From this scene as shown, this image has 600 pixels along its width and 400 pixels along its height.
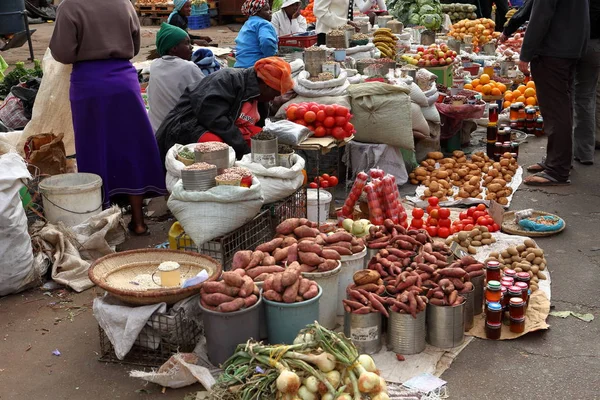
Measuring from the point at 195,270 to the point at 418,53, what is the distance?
21.2 feet

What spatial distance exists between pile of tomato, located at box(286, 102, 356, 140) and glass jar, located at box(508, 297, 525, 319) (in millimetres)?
2278

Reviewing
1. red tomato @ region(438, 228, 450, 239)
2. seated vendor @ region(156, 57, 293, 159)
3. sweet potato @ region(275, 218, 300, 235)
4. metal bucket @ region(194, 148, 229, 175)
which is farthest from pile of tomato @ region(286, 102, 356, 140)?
sweet potato @ region(275, 218, 300, 235)

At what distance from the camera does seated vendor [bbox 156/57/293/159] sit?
5.83 meters

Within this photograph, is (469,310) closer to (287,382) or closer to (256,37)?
(287,382)

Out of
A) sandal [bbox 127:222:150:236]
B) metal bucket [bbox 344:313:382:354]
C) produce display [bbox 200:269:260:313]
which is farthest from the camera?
sandal [bbox 127:222:150:236]

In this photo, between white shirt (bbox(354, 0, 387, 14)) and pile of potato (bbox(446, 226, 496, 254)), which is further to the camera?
white shirt (bbox(354, 0, 387, 14))

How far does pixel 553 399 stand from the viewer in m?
3.67

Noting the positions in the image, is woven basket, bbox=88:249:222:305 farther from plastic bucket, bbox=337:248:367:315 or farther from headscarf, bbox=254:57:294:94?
headscarf, bbox=254:57:294:94

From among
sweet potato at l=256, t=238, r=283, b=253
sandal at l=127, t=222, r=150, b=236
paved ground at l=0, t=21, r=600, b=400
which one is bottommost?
paved ground at l=0, t=21, r=600, b=400

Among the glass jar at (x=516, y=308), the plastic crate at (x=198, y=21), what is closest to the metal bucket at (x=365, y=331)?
the glass jar at (x=516, y=308)

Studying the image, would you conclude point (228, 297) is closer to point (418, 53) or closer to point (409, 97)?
point (409, 97)

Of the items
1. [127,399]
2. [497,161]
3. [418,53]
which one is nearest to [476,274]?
[127,399]

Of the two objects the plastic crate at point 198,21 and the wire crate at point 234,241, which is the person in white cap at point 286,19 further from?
the plastic crate at point 198,21

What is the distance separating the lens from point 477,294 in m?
4.48
